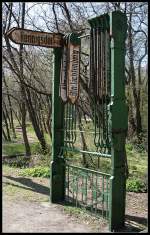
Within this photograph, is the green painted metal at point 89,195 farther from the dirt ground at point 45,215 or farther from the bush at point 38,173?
the bush at point 38,173

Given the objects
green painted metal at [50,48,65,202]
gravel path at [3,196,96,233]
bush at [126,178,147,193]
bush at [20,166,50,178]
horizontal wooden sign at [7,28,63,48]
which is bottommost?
gravel path at [3,196,96,233]

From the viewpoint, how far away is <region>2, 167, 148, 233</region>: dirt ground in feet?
21.1

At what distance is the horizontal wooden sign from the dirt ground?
3097 mm

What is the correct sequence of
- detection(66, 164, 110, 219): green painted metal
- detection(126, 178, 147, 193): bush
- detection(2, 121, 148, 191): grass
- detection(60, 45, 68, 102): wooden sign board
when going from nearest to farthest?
detection(66, 164, 110, 219): green painted metal → detection(60, 45, 68, 102): wooden sign board → detection(126, 178, 147, 193): bush → detection(2, 121, 148, 191): grass

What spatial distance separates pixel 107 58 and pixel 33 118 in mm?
13053

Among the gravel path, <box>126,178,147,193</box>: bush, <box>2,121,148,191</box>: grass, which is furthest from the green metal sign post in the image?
<box>2,121,148,191</box>: grass

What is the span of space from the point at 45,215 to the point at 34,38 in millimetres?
3211

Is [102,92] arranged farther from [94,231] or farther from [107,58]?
[94,231]

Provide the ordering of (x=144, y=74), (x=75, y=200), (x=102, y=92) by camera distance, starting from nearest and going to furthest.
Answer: (x=102, y=92) → (x=75, y=200) → (x=144, y=74)

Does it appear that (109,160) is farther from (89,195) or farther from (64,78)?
(64,78)

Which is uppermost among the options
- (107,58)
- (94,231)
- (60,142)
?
(107,58)

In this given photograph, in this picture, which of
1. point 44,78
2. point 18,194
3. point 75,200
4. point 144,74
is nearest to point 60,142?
point 75,200

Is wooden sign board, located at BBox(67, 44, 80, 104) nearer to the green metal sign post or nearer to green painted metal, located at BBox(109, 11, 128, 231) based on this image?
the green metal sign post

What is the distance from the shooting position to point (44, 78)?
2252 centimetres
